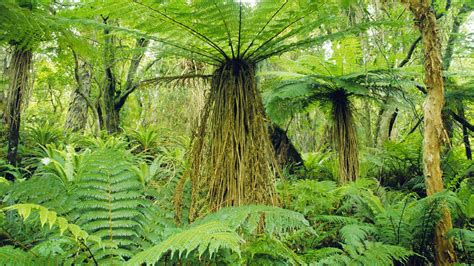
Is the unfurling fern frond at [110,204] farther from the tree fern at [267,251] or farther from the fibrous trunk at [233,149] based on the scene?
the tree fern at [267,251]

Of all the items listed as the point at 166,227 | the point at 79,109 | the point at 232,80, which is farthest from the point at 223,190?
the point at 79,109

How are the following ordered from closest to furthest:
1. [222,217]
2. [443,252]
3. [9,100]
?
[222,217], [443,252], [9,100]

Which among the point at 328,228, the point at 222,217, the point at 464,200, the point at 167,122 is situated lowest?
the point at 328,228

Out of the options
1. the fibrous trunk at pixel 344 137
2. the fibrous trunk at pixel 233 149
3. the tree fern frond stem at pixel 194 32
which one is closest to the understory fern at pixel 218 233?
the fibrous trunk at pixel 233 149

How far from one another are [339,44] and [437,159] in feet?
6.14

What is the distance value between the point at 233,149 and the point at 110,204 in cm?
63

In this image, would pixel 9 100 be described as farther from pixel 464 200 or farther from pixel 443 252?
pixel 464 200

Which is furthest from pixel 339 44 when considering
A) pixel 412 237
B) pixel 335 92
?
pixel 412 237

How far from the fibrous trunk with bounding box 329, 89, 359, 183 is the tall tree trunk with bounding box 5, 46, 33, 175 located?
10.5ft

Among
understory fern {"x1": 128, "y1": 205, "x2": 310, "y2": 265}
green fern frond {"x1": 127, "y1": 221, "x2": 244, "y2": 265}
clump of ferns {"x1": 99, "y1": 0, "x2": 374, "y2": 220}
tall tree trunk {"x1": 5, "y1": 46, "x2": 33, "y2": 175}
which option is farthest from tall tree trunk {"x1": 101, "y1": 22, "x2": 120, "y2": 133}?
green fern frond {"x1": 127, "y1": 221, "x2": 244, "y2": 265}

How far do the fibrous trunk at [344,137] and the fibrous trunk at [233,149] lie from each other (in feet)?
5.28

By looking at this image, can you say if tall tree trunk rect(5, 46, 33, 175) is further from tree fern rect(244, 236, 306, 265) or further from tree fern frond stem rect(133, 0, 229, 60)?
tree fern rect(244, 236, 306, 265)

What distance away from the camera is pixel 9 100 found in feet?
11.6

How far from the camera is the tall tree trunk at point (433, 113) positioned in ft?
6.29
